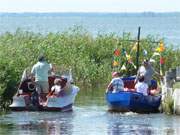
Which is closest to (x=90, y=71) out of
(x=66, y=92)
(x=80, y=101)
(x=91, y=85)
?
(x=91, y=85)

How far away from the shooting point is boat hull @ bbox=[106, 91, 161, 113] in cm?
3114

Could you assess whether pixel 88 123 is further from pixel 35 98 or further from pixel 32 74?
pixel 32 74

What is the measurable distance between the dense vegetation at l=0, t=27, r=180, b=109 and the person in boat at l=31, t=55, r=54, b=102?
13.1ft

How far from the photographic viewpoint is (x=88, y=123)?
28.0 metres

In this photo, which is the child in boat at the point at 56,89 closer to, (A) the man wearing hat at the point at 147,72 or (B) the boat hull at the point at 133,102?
(B) the boat hull at the point at 133,102

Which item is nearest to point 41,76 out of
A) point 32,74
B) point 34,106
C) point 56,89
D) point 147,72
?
point 32,74

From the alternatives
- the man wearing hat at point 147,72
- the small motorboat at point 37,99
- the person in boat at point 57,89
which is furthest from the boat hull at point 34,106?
the man wearing hat at point 147,72

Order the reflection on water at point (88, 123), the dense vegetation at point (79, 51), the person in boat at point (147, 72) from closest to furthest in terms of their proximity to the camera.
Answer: the reflection on water at point (88, 123) → the person in boat at point (147, 72) → the dense vegetation at point (79, 51)

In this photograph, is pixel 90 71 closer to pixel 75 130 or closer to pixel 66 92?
pixel 66 92

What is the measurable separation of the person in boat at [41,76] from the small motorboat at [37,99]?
0.19 m

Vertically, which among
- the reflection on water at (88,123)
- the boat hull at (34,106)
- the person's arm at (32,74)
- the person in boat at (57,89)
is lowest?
the reflection on water at (88,123)

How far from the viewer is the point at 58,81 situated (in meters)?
31.6

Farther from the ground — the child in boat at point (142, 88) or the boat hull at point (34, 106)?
the child in boat at point (142, 88)

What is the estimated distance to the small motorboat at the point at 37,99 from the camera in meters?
31.0
